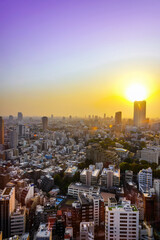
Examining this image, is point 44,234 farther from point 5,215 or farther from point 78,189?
point 78,189

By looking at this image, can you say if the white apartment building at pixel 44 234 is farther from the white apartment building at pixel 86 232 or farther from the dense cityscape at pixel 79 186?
the white apartment building at pixel 86 232

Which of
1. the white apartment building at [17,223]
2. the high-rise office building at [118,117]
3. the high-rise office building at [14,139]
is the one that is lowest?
the white apartment building at [17,223]

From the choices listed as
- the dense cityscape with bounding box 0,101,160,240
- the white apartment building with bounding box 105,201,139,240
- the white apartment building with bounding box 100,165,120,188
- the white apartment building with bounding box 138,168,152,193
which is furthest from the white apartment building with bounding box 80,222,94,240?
the white apartment building with bounding box 138,168,152,193

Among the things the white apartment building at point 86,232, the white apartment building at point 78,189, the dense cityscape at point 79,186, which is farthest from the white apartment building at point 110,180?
the white apartment building at point 86,232

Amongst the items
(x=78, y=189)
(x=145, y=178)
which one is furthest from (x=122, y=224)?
(x=145, y=178)

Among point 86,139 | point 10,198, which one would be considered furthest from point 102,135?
point 10,198

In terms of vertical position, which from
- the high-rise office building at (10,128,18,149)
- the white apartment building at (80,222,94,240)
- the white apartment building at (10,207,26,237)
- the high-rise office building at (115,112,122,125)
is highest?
the high-rise office building at (115,112,122,125)

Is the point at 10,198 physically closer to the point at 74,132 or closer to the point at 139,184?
the point at 139,184

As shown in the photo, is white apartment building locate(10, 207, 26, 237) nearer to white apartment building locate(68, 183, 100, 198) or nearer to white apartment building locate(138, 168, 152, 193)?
white apartment building locate(68, 183, 100, 198)
